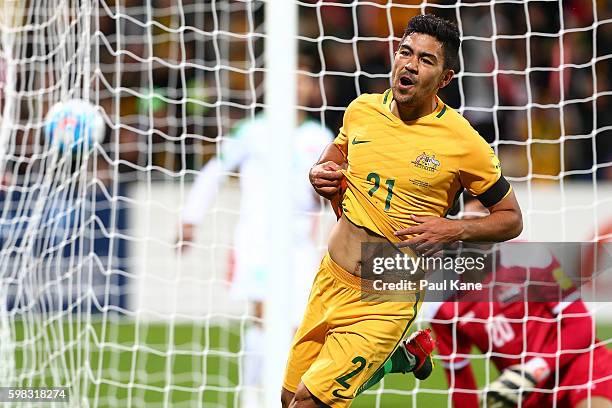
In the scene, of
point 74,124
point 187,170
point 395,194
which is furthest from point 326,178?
point 187,170

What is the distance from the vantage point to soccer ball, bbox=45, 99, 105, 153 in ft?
16.9

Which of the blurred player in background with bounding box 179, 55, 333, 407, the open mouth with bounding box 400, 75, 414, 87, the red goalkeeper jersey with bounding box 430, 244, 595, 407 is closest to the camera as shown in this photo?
the open mouth with bounding box 400, 75, 414, 87

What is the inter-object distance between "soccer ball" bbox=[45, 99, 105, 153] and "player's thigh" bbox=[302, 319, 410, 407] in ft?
6.76

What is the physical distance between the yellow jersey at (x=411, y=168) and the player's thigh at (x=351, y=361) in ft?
1.02

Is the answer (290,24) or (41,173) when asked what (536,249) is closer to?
(290,24)

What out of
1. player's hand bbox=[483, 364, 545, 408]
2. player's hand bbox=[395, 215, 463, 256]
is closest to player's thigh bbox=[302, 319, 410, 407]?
player's hand bbox=[395, 215, 463, 256]

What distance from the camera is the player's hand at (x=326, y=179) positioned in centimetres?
351

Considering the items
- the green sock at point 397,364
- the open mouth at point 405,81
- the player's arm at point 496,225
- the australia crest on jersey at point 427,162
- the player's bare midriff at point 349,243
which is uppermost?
the open mouth at point 405,81

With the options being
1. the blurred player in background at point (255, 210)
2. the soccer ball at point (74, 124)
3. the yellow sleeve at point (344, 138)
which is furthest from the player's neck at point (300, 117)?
the yellow sleeve at point (344, 138)

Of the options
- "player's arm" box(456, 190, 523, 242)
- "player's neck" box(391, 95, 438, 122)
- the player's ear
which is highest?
the player's ear

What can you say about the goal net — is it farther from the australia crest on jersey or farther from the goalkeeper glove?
the australia crest on jersey

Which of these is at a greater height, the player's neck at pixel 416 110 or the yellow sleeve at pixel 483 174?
the player's neck at pixel 416 110

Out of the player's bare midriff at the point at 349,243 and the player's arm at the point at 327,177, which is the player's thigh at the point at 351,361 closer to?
the player's bare midriff at the point at 349,243

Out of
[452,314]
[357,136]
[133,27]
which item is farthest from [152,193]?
[357,136]
